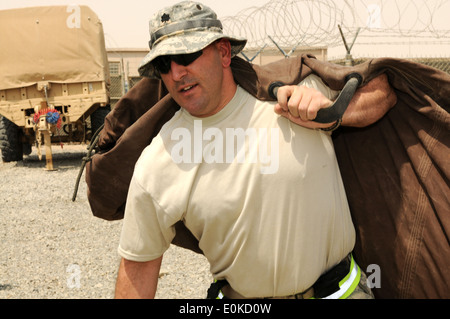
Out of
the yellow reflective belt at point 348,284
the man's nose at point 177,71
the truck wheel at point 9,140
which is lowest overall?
the truck wheel at point 9,140

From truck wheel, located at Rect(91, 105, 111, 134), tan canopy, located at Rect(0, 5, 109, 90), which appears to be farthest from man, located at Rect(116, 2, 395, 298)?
truck wheel, located at Rect(91, 105, 111, 134)

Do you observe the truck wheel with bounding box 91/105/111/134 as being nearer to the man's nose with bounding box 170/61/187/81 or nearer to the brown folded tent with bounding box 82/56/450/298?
Result: the brown folded tent with bounding box 82/56/450/298

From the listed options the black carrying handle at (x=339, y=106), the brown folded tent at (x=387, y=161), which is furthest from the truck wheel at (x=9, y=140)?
the black carrying handle at (x=339, y=106)

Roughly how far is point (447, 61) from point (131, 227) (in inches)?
550

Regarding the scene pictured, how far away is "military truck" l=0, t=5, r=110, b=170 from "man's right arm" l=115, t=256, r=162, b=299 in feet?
32.0

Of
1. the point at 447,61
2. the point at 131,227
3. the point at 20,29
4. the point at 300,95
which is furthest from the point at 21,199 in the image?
the point at 447,61

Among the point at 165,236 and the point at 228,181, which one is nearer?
the point at 228,181

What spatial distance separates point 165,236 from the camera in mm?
2004

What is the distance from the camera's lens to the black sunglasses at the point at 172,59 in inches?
74.5

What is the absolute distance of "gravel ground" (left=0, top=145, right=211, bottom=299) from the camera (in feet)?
15.2

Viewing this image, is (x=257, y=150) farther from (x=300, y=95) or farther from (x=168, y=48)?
(x=168, y=48)
